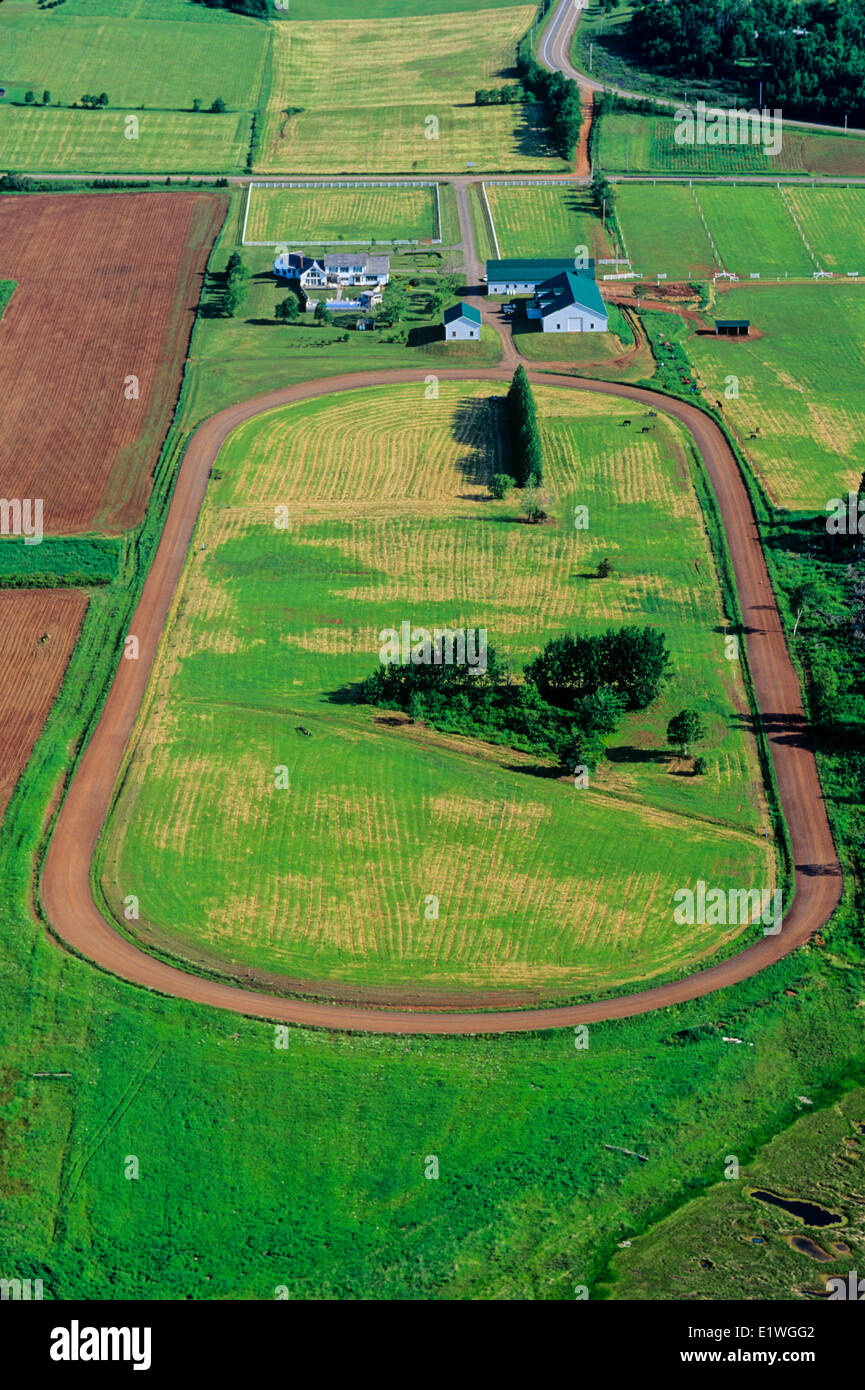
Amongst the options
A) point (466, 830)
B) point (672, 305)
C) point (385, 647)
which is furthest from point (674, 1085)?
point (672, 305)

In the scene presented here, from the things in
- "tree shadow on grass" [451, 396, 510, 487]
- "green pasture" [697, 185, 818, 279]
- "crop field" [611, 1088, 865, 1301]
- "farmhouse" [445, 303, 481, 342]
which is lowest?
"crop field" [611, 1088, 865, 1301]

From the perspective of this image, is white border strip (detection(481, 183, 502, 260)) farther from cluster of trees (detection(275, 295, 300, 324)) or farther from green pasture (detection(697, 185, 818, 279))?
cluster of trees (detection(275, 295, 300, 324))

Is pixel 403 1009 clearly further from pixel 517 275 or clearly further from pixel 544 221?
pixel 544 221

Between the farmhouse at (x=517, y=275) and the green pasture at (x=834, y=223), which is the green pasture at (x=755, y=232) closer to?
the green pasture at (x=834, y=223)

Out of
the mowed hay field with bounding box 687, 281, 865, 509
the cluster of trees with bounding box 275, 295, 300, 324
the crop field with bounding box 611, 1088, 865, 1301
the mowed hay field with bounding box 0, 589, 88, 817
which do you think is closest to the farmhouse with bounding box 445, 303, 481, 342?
the cluster of trees with bounding box 275, 295, 300, 324

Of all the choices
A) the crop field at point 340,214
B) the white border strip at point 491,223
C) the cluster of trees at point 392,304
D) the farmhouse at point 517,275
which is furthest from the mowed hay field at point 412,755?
the crop field at point 340,214

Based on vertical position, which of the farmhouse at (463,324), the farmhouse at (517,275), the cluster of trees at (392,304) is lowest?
the farmhouse at (463,324)
